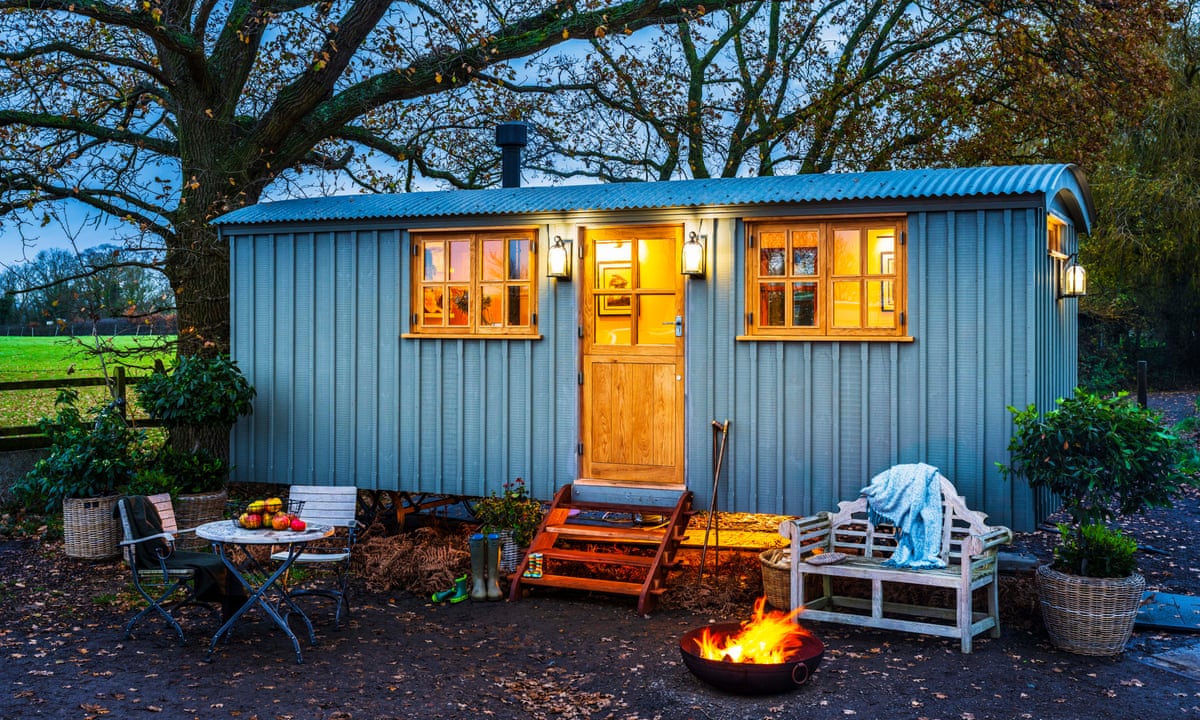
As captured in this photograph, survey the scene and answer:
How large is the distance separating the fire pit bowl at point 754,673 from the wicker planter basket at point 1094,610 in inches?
68.0

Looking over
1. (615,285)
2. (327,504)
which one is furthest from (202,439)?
(615,285)

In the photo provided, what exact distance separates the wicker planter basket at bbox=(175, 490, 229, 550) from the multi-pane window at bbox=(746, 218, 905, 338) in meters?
5.04

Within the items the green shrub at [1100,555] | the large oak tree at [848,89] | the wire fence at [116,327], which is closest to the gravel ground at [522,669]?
the green shrub at [1100,555]

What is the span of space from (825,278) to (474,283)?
9.32 feet

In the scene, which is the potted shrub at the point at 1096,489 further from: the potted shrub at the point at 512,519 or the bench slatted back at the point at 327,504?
the bench slatted back at the point at 327,504

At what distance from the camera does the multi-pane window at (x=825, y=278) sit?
22.9 feet

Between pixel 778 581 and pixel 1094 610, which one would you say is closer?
pixel 1094 610

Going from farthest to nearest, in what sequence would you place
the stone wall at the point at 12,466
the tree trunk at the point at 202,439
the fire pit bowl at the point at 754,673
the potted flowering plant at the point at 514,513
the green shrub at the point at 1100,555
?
the tree trunk at the point at 202,439 < the stone wall at the point at 12,466 < the potted flowering plant at the point at 514,513 < the green shrub at the point at 1100,555 < the fire pit bowl at the point at 754,673

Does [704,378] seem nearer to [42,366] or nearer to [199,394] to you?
[199,394]

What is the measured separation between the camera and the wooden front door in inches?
301

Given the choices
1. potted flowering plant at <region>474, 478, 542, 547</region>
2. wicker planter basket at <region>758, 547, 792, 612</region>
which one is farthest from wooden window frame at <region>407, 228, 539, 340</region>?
wicker planter basket at <region>758, 547, 792, 612</region>

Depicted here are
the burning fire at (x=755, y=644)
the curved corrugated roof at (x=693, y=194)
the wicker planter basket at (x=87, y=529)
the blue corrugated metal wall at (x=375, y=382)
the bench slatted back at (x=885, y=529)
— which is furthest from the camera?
the wicker planter basket at (x=87, y=529)

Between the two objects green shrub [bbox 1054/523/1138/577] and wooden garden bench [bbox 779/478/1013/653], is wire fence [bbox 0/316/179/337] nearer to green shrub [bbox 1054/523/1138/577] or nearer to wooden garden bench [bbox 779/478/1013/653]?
wooden garden bench [bbox 779/478/1013/653]

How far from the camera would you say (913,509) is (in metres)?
6.32
